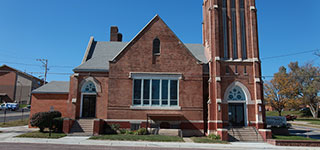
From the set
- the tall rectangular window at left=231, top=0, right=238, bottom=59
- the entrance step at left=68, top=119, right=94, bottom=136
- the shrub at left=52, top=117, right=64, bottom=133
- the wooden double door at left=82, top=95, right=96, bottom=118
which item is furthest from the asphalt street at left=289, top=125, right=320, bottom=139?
the shrub at left=52, top=117, right=64, bottom=133

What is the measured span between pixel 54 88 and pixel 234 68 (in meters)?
19.4

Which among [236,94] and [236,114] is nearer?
[236,114]

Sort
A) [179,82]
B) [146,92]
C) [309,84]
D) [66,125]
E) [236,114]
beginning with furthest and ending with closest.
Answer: [309,84], [179,82], [146,92], [236,114], [66,125]

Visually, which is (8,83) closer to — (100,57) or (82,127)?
(100,57)

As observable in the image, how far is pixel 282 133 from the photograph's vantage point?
78.9ft

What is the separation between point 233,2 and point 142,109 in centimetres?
1413

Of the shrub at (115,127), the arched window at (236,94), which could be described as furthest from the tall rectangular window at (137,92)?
the arched window at (236,94)

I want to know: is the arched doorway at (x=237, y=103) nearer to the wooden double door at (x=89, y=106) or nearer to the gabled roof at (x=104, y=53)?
the gabled roof at (x=104, y=53)

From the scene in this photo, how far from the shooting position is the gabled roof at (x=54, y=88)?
2569 cm

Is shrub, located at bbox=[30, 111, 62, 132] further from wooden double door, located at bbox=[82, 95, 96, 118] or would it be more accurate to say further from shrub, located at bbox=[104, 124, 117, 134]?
shrub, located at bbox=[104, 124, 117, 134]

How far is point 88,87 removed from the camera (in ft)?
76.1

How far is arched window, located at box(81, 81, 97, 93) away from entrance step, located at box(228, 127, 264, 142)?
13.3 m

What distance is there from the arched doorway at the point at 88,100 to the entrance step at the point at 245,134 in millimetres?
12950

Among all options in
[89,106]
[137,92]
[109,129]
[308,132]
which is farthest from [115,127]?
[308,132]
